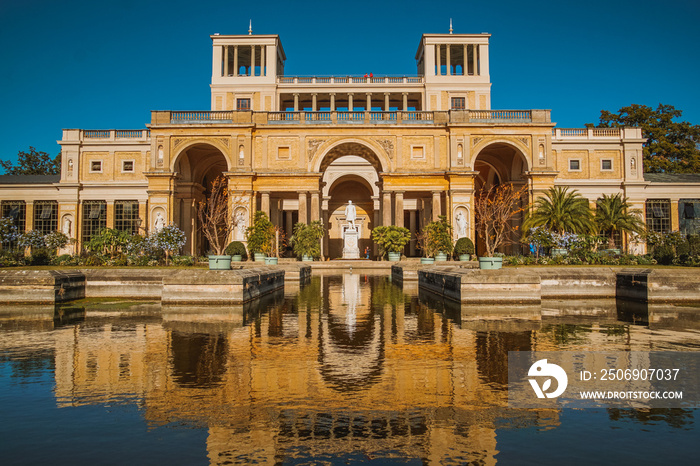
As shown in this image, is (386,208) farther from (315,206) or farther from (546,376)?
(546,376)

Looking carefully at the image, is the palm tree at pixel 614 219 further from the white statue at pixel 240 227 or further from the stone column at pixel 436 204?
the white statue at pixel 240 227

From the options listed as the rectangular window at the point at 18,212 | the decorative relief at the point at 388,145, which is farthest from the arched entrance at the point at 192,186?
the rectangular window at the point at 18,212

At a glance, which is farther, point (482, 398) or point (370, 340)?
point (370, 340)

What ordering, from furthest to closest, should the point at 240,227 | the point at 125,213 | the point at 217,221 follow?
the point at 125,213 < the point at 240,227 < the point at 217,221

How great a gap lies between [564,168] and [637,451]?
4210cm

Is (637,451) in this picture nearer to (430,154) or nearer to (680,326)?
(680,326)

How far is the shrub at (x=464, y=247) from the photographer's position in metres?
33.7

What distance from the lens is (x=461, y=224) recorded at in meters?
38.0

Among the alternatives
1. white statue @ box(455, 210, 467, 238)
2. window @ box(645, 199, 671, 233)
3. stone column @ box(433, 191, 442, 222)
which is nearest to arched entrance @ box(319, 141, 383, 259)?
stone column @ box(433, 191, 442, 222)

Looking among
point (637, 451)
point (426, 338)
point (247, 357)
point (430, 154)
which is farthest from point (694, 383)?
point (430, 154)

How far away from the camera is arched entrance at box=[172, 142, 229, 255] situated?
4188cm

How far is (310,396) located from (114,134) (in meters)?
44.3

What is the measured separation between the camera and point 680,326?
10.1 m

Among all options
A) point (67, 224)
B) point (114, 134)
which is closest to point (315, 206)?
point (114, 134)
